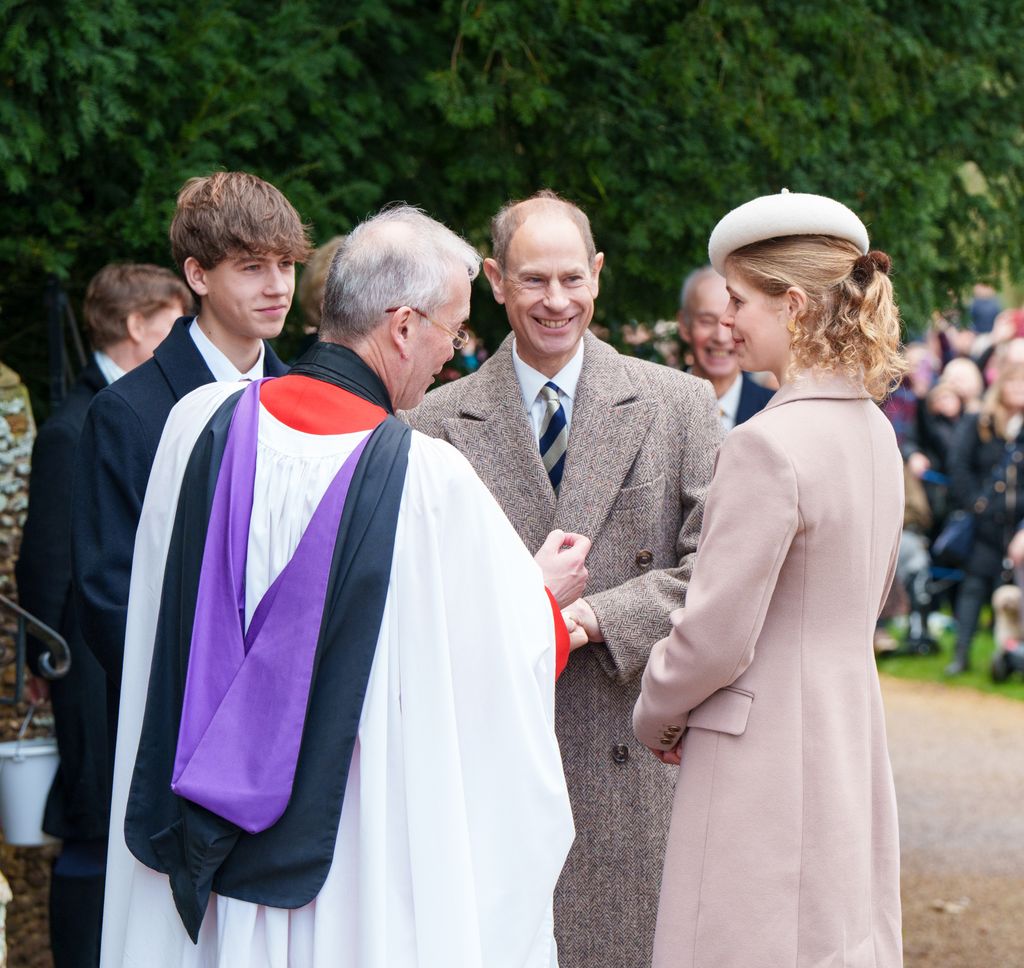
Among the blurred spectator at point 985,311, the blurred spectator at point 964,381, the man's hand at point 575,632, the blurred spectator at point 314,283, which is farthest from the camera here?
the blurred spectator at point 985,311

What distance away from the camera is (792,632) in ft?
9.68

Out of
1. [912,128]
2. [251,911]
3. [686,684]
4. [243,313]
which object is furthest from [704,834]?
[912,128]

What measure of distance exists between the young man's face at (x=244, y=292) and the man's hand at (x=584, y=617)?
100cm

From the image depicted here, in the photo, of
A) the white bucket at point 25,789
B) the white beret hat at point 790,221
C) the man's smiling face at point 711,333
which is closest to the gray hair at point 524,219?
the white beret hat at point 790,221

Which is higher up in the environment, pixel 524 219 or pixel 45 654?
pixel 524 219

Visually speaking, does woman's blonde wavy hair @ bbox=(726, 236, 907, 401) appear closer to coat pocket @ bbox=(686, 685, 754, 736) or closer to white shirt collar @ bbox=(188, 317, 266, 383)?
coat pocket @ bbox=(686, 685, 754, 736)

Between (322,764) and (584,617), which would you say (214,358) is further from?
(322,764)

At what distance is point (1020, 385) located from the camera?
11539 mm

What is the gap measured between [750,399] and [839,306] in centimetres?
257

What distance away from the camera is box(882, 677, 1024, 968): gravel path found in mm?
6836

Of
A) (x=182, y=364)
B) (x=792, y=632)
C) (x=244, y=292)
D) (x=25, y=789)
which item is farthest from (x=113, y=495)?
(x=25, y=789)

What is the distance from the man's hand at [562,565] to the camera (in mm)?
3205

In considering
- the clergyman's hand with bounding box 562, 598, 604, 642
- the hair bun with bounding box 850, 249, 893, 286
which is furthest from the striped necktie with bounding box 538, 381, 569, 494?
the hair bun with bounding box 850, 249, 893, 286

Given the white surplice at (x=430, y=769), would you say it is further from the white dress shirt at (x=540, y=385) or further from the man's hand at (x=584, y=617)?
the white dress shirt at (x=540, y=385)
